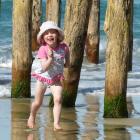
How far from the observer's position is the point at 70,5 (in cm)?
1017

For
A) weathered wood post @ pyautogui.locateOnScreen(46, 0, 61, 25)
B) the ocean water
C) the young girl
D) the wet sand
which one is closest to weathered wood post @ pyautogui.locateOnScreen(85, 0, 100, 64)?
the ocean water

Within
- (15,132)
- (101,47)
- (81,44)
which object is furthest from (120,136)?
(101,47)

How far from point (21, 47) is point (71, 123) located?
273cm

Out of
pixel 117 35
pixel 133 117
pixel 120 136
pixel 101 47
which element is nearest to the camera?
pixel 120 136

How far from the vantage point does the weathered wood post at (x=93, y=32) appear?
64.8ft

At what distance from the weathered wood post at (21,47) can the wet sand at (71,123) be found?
277mm

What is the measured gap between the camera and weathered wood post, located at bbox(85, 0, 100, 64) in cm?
1975

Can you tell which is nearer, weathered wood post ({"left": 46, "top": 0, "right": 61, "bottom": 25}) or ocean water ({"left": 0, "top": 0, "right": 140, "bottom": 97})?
ocean water ({"left": 0, "top": 0, "right": 140, "bottom": 97})

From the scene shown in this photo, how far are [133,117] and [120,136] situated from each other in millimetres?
1676

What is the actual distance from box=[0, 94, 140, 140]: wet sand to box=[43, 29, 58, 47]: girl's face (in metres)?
0.99

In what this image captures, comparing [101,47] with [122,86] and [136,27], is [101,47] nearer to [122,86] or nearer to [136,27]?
[136,27]

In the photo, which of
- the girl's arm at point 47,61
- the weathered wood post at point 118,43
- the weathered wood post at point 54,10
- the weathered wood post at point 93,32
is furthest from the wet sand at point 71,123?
the weathered wood post at point 54,10

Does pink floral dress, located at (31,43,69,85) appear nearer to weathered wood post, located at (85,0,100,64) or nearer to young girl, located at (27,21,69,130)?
young girl, located at (27,21,69,130)

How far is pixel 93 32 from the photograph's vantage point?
1989cm
